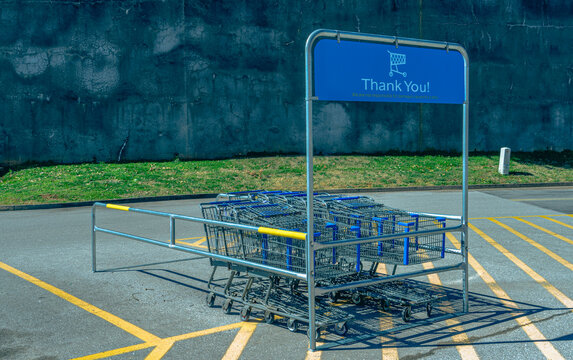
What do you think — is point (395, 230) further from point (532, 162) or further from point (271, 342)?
point (532, 162)

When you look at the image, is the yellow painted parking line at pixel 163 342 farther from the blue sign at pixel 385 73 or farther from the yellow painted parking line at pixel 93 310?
the blue sign at pixel 385 73

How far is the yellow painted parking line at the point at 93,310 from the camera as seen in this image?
17.4 feet

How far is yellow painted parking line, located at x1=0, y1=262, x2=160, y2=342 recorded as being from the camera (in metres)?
5.30

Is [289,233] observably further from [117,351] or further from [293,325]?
[117,351]

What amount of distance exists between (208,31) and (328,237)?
20.8 m

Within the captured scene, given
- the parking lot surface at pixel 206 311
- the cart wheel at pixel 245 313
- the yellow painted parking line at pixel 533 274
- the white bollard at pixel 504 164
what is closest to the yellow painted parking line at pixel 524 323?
the parking lot surface at pixel 206 311

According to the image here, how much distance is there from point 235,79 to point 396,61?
67.0 ft

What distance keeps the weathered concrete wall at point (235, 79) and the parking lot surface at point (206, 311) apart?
1427 cm

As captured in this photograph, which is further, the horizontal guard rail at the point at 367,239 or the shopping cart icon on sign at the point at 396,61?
the shopping cart icon on sign at the point at 396,61

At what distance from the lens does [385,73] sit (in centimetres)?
538

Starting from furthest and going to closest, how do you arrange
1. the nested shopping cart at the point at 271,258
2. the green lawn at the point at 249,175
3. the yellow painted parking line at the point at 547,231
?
the green lawn at the point at 249,175 < the yellow painted parking line at the point at 547,231 < the nested shopping cart at the point at 271,258

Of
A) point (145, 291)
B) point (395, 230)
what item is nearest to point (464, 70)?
point (395, 230)

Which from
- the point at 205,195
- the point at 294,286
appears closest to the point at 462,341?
the point at 294,286

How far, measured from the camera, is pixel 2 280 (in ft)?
24.7
